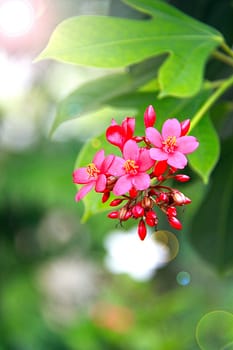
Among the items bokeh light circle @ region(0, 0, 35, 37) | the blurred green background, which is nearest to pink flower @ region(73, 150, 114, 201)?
bokeh light circle @ region(0, 0, 35, 37)

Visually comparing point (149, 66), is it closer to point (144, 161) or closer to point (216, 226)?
point (216, 226)

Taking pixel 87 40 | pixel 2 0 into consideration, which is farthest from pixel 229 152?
pixel 2 0

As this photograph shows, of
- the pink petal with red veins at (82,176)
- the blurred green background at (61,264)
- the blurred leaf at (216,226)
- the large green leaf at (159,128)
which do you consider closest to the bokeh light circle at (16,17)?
the blurred green background at (61,264)

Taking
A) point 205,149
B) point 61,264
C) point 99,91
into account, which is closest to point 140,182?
point 205,149

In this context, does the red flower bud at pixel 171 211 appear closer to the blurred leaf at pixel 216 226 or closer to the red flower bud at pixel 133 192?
the red flower bud at pixel 133 192

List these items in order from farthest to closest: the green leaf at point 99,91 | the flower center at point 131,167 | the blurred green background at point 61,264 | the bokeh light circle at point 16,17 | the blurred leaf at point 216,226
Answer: the blurred green background at point 61,264, the bokeh light circle at point 16,17, the blurred leaf at point 216,226, the green leaf at point 99,91, the flower center at point 131,167

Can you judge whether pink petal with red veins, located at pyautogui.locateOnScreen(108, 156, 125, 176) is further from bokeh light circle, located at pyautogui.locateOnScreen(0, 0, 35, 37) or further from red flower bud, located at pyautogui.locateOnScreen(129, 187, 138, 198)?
bokeh light circle, located at pyautogui.locateOnScreen(0, 0, 35, 37)
